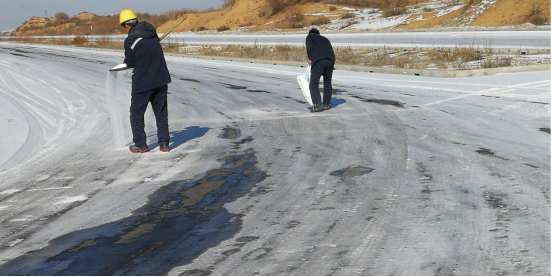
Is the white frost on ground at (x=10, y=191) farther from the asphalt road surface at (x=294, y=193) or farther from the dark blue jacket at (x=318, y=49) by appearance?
the dark blue jacket at (x=318, y=49)

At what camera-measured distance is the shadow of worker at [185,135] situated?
9883 mm

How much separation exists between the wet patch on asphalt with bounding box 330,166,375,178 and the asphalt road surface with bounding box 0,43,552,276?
3 centimetres

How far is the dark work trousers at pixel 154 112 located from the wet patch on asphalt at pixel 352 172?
2.82 m

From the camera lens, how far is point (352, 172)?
287 inches

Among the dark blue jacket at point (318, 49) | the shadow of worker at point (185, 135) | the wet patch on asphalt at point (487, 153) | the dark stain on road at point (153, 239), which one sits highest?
the dark blue jacket at point (318, 49)

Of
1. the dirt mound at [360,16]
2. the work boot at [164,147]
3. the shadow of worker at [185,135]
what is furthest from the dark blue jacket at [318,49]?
the dirt mound at [360,16]

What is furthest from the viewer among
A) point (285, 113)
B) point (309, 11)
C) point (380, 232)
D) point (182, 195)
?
point (309, 11)

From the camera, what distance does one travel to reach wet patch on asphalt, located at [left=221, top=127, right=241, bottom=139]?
10173 millimetres

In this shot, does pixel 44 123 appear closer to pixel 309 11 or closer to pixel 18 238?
pixel 18 238

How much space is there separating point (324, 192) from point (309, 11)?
6994cm

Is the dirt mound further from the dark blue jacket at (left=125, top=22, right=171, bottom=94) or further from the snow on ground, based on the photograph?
the dark blue jacket at (left=125, top=22, right=171, bottom=94)

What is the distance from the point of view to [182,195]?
21.8 feet

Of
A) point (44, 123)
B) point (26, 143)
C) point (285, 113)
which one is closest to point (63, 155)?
point (26, 143)

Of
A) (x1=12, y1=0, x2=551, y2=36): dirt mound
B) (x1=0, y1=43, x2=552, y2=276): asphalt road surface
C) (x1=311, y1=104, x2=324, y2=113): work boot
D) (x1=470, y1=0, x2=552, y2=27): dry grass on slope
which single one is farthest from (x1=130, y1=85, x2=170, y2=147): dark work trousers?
(x1=470, y1=0, x2=552, y2=27): dry grass on slope
